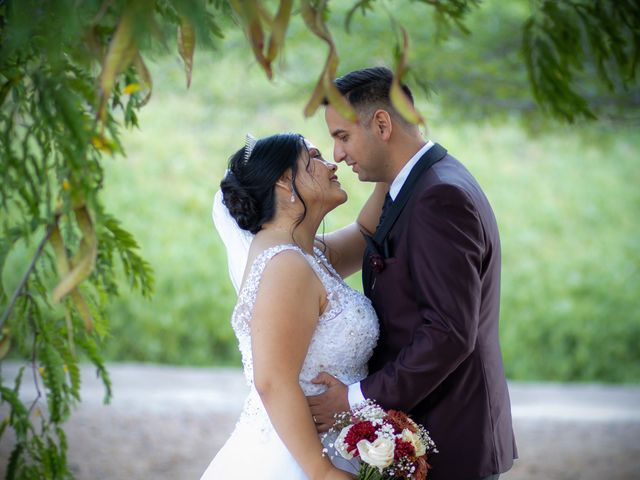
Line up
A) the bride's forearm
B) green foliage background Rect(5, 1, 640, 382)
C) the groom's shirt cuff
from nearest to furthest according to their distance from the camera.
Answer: the bride's forearm → the groom's shirt cuff → green foliage background Rect(5, 1, 640, 382)

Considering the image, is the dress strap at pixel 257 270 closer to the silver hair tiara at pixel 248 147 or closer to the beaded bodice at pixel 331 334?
the beaded bodice at pixel 331 334

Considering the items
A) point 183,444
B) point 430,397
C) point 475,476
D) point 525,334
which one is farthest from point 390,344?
point 525,334

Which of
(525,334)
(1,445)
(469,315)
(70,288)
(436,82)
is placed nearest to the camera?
(70,288)

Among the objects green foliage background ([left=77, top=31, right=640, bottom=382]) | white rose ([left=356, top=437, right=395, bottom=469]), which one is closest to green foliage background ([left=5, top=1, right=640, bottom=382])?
green foliage background ([left=77, top=31, right=640, bottom=382])

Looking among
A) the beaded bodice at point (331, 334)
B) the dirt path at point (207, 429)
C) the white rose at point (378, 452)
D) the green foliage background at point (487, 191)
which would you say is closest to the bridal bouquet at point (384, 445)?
the white rose at point (378, 452)

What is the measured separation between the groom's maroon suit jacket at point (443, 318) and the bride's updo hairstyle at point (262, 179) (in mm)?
381

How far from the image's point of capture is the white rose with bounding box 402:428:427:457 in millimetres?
2578

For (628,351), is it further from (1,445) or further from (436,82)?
(1,445)

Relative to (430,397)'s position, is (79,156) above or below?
above

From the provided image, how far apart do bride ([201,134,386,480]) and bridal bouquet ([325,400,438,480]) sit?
0.15 m

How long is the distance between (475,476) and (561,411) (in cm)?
578

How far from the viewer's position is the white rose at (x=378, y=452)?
2510 mm

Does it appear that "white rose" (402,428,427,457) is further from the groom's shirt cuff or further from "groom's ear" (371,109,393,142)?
"groom's ear" (371,109,393,142)

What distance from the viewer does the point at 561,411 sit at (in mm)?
8258
